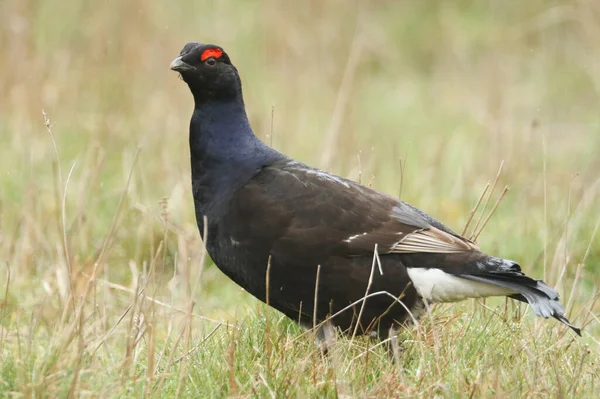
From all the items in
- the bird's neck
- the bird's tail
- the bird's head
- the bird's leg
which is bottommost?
the bird's leg

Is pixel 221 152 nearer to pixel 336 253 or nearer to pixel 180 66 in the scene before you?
pixel 180 66

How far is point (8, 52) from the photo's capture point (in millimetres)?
8070

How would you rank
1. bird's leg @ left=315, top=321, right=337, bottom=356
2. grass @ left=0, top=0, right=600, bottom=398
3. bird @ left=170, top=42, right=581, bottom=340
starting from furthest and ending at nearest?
1. bird @ left=170, top=42, right=581, bottom=340
2. bird's leg @ left=315, top=321, right=337, bottom=356
3. grass @ left=0, top=0, right=600, bottom=398

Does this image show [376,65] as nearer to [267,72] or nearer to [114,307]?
[267,72]

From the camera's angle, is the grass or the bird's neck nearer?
the grass

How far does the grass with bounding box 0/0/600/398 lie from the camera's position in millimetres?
3680

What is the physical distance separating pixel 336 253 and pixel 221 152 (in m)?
0.73

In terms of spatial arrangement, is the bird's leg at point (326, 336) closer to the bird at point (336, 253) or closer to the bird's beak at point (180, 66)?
the bird at point (336, 253)

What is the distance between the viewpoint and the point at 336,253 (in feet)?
14.1

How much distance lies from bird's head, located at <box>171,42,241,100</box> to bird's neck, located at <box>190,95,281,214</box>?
4 cm

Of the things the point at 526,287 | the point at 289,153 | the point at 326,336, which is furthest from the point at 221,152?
the point at 289,153

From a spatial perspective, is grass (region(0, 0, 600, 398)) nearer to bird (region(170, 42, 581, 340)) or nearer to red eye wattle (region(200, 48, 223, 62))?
bird (region(170, 42, 581, 340))

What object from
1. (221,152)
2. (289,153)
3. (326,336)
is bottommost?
(326,336)

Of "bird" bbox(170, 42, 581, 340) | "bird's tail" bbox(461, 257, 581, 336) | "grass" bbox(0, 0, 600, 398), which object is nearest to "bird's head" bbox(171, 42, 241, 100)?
"bird" bbox(170, 42, 581, 340)
